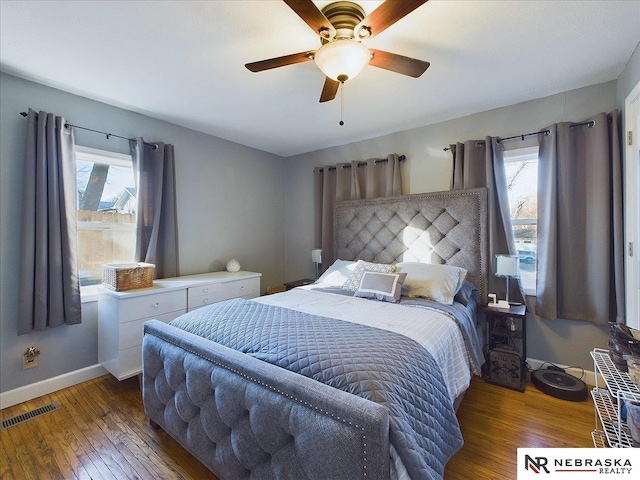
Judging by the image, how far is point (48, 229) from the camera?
2.34 metres

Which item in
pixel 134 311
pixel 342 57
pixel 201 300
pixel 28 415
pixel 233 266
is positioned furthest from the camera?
pixel 233 266

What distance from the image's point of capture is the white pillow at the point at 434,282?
2469 mm

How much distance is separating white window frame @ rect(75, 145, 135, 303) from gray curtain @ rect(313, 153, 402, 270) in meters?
2.29

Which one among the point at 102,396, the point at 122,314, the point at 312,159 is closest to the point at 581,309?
the point at 312,159

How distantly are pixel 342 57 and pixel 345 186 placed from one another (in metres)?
2.37

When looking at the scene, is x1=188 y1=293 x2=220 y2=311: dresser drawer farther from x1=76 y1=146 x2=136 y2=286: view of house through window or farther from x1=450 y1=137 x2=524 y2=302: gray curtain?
x1=450 y1=137 x2=524 y2=302: gray curtain

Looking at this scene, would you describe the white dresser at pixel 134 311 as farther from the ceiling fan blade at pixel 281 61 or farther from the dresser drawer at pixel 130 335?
the ceiling fan blade at pixel 281 61

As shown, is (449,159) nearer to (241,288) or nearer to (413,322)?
(413,322)

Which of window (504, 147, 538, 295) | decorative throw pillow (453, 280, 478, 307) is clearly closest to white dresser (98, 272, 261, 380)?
decorative throw pillow (453, 280, 478, 307)

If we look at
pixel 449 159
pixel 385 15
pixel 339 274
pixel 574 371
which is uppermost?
pixel 385 15

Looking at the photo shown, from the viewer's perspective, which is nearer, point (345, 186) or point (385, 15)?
point (385, 15)

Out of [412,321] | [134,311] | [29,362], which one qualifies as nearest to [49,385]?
[29,362]

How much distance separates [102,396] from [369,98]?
3490 millimetres

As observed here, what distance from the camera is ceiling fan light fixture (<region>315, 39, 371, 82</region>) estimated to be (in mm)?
1480
